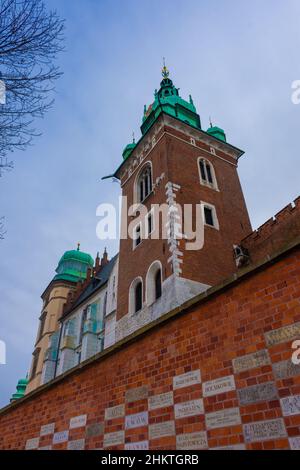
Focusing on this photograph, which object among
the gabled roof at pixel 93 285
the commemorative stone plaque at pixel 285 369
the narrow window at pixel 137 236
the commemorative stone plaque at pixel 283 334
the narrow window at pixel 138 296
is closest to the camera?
the commemorative stone plaque at pixel 285 369

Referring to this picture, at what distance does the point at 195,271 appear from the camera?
50.3ft

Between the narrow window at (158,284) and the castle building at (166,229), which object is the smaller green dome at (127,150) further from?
the narrow window at (158,284)

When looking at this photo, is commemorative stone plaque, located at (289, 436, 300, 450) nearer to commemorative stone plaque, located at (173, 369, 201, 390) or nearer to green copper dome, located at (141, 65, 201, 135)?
commemorative stone plaque, located at (173, 369, 201, 390)

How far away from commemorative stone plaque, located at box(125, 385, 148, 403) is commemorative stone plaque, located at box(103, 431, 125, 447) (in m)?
0.39

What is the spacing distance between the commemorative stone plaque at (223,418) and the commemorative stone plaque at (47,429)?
10.5 feet

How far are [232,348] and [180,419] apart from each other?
98cm

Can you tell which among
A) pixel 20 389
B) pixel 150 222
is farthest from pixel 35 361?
pixel 150 222

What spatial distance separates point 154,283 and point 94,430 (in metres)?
11.7

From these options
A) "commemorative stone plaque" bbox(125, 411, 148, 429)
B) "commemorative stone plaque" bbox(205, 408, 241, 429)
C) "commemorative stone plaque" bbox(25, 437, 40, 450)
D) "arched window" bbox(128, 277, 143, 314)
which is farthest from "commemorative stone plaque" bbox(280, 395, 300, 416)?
"arched window" bbox(128, 277, 143, 314)

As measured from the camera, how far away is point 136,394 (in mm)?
4406

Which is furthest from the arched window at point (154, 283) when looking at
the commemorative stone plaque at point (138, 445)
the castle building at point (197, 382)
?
the commemorative stone plaque at point (138, 445)

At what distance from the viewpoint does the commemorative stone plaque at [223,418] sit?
3.29 metres
